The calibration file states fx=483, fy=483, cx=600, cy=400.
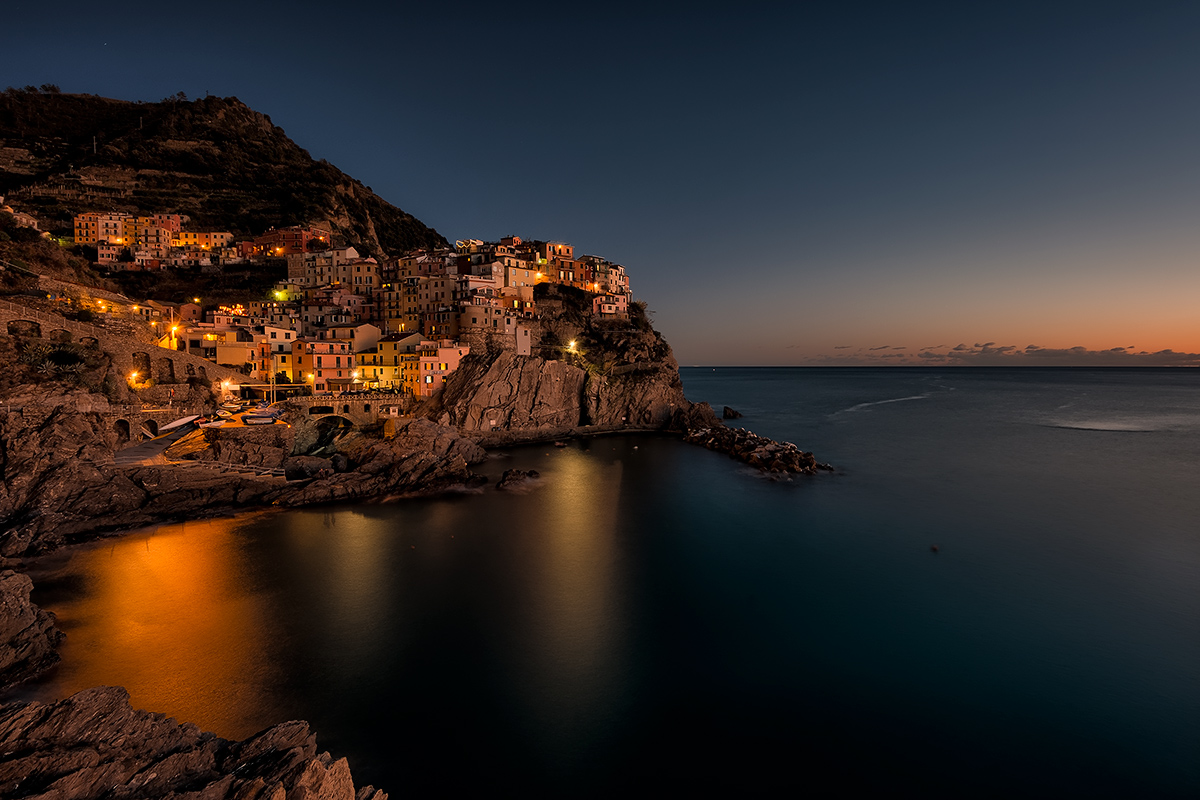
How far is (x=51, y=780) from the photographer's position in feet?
17.3

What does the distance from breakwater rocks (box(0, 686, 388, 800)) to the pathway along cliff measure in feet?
0.06

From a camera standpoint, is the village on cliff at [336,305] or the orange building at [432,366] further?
the orange building at [432,366]

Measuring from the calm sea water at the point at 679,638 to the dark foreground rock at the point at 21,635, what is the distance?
46cm

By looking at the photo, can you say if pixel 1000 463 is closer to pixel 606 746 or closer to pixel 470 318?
pixel 606 746

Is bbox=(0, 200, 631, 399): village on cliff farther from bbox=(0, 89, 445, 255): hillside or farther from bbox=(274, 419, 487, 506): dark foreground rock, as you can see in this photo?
bbox=(274, 419, 487, 506): dark foreground rock

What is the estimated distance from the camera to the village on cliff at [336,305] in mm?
32969

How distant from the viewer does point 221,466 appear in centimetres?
2177

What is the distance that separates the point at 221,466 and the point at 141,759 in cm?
1959

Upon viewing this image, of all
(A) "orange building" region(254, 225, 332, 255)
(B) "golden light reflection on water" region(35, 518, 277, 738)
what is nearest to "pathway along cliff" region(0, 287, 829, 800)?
(B) "golden light reflection on water" region(35, 518, 277, 738)

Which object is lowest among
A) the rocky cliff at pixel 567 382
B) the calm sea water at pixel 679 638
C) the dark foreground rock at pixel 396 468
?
the calm sea water at pixel 679 638

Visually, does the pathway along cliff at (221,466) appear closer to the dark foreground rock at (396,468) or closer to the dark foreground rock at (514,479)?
the dark foreground rock at (396,468)

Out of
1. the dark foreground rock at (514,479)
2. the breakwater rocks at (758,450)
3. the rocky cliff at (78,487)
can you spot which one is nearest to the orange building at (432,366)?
the dark foreground rock at (514,479)

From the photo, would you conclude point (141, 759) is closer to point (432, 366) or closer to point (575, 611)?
point (575, 611)

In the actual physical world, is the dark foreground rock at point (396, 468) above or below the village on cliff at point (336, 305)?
below
